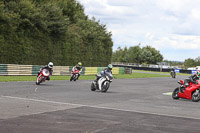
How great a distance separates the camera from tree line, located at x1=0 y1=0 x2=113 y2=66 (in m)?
31.5

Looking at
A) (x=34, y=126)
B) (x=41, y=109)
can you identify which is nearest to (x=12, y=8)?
(x=41, y=109)

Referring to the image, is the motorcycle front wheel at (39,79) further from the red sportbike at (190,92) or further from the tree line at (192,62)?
the tree line at (192,62)

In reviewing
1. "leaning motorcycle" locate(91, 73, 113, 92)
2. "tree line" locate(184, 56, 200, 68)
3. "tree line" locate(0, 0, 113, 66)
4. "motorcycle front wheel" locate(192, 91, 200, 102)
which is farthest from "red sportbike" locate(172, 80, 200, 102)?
"tree line" locate(184, 56, 200, 68)

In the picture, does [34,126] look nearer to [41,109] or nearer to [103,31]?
[41,109]

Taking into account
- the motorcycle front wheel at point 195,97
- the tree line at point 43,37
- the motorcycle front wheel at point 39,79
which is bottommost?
the motorcycle front wheel at point 195,97

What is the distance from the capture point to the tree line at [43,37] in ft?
103

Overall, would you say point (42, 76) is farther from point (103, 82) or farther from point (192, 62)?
point (192, 62)

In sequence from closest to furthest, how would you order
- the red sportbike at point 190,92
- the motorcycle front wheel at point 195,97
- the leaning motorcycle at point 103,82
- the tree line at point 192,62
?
the motorcycle front wheel at point 195,97 → the red sportbike at point 190,92 → the leaning motorcycle at point 103,82 → the tree line at point 192,62

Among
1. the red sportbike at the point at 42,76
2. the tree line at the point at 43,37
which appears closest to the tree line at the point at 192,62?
the tree line at the point at 43,37

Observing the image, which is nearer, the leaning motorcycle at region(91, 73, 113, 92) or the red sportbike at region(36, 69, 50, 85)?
the leaning motorcycle at region(91, 73, 113, 92)

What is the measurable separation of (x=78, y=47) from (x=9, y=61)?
13914 mm

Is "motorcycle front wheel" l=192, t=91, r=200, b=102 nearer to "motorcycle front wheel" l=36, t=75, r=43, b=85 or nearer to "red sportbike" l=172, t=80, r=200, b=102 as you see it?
"red sportbike" l=172, t=80, r=200, b=102

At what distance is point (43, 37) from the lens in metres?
36.8

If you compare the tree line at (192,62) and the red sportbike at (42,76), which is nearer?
the red sportbike at (42,76)
